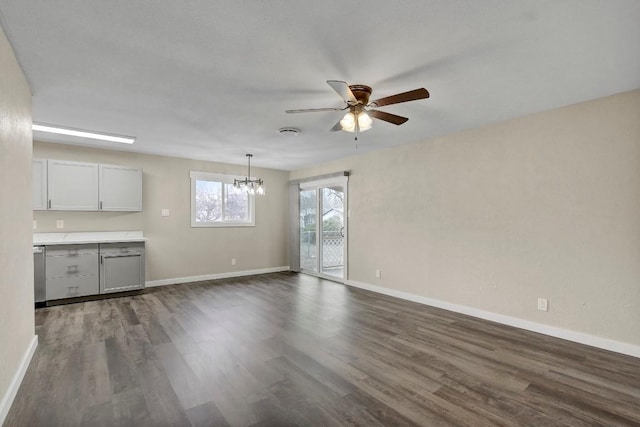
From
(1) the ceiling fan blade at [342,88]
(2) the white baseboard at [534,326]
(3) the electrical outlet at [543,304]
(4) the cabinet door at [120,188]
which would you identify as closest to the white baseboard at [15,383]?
(4) the cabinet door at [120,188]

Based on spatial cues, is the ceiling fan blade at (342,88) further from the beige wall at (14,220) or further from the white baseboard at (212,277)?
the white baseboard at (212,277)

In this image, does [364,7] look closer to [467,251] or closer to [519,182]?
[519,182]

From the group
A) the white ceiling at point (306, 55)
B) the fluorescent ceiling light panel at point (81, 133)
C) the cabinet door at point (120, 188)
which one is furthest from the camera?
the cabinet door at point (120, 188)

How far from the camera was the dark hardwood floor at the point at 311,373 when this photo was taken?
1923 mm

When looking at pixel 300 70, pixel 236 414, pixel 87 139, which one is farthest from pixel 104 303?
pixel 300 70

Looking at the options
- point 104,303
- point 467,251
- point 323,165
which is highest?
point 323,165

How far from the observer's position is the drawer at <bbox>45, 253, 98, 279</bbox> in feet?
14.0

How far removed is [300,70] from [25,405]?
9.91 ft

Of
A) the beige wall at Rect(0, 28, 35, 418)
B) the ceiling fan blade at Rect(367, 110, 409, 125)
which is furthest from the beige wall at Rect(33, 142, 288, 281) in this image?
the ceiling fan blade at Rect(367, 110, 409, 125)

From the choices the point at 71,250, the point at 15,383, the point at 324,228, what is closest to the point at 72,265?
the point at 71,250

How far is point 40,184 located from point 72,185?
36 cm

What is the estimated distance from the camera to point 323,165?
635 cm

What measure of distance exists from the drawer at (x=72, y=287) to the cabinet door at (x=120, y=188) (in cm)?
114

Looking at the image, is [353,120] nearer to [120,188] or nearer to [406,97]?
[406,97]
